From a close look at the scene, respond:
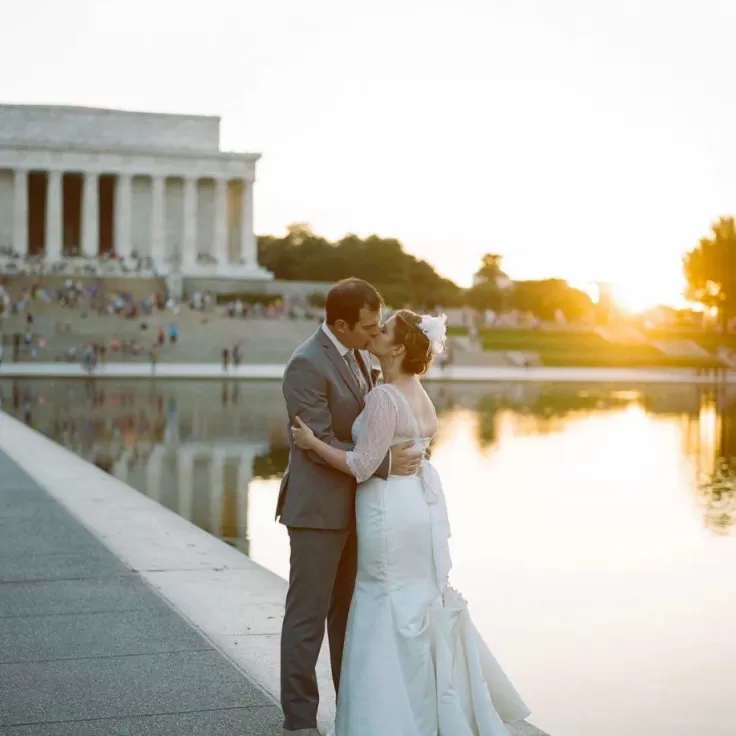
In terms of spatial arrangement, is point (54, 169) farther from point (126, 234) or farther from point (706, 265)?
point (706, 265)

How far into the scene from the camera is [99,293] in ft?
230

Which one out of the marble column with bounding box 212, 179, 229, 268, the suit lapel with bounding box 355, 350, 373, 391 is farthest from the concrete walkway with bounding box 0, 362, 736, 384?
the suit lapel with bounding box 355, 350, 373, 391

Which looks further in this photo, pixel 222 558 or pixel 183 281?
pixel 183 281

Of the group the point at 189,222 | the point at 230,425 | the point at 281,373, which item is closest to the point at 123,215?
the point at 189,222

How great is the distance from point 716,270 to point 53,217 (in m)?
51.1

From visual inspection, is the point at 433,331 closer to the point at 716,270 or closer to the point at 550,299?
the point at 716,270

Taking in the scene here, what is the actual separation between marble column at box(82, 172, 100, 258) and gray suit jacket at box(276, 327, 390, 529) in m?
86.2

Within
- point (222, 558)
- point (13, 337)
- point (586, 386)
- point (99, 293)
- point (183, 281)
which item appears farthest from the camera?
point (183, 281)

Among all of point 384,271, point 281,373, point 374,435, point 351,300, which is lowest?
point 281,373

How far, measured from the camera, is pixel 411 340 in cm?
566

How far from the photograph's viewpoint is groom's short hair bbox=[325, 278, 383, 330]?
5676 millimetres

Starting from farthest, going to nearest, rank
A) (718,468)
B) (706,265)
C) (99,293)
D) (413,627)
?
(706,265) < (99,293) < (718,468) < (413,627)

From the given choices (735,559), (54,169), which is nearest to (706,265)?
(54,169)

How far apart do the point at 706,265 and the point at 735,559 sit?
300 ft
